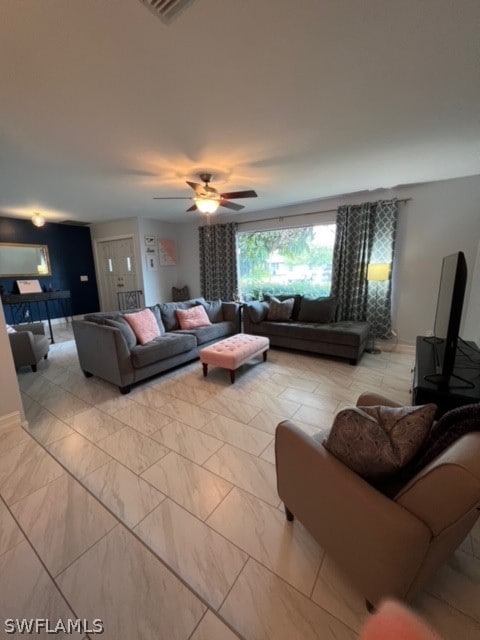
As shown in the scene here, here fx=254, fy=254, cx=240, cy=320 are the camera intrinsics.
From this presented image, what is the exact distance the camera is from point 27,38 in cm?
124

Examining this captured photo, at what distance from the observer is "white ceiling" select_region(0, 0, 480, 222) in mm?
1171

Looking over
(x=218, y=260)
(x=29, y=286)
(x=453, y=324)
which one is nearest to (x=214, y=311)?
(x=218, y=260)

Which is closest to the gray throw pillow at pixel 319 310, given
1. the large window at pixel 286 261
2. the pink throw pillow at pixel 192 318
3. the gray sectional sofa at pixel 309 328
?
the gray sectional sofa at pixel 309 328

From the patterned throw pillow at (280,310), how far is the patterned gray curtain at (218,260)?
136 centimetres

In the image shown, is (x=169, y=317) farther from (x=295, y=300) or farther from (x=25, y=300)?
(x=25, y=300)

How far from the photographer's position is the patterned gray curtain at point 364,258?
380cm

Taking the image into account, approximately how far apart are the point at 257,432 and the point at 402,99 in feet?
8.63

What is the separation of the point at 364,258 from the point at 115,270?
5535mm

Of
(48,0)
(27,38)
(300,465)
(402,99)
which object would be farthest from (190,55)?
(300,465)

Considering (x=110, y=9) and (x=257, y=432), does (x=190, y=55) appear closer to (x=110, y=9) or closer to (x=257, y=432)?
(x=110, y=9)

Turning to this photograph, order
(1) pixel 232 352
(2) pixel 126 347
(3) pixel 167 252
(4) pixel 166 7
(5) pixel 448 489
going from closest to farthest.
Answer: (5) pixel 448 489 → (4) pixel 166 7 → (2) pixel 126 347 → (1) pixel 232 352 → (3) pixel 167 252

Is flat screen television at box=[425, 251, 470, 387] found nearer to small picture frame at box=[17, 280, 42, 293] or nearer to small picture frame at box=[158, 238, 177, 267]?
small picture frame at box=[158, 238, 177, 267]

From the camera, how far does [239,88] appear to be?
1.62 m

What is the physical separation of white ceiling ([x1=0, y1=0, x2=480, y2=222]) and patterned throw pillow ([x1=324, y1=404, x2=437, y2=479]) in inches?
69.0
